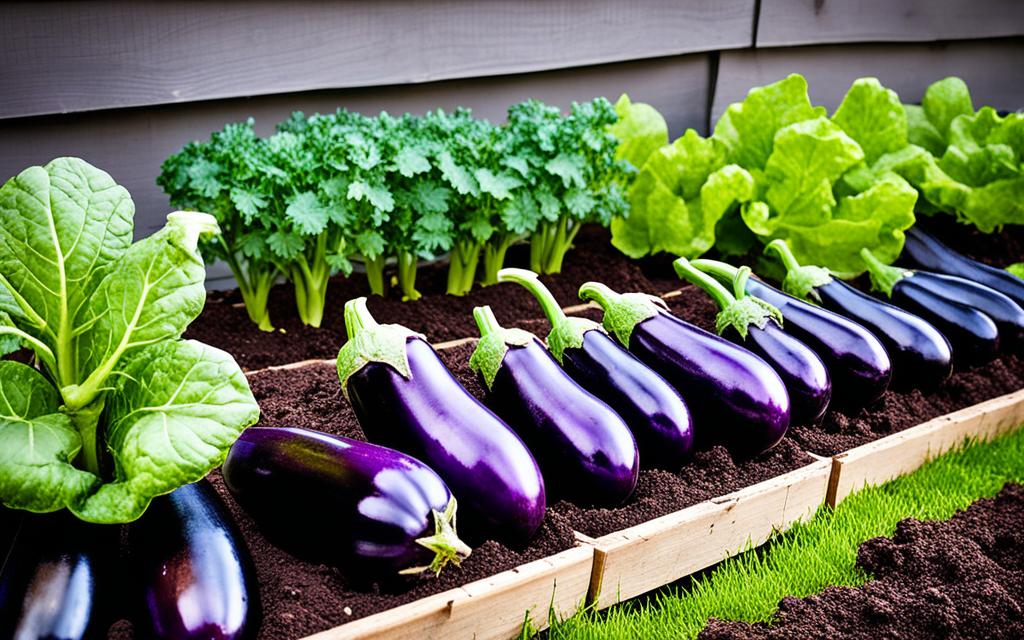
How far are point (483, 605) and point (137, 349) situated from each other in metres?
0.81

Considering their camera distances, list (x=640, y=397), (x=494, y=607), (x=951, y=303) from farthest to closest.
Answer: (x=951, y=303) → (x=640, y=397) → (x=494, y=607)

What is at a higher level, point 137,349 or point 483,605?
point 137,349

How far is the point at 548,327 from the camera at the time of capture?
3.06 metres

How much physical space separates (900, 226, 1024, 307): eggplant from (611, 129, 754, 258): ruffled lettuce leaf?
0.79 meters

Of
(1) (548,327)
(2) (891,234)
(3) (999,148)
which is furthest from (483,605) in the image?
(3) (999,148)

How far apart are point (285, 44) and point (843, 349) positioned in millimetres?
2189

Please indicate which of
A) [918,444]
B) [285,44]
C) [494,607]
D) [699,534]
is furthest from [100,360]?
[918,444]

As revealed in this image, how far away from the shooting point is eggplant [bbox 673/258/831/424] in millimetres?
2568

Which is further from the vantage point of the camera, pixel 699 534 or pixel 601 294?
pixel 601 294

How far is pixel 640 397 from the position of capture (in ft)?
7.54

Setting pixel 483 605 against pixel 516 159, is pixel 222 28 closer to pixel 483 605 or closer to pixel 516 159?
pixel 516 159

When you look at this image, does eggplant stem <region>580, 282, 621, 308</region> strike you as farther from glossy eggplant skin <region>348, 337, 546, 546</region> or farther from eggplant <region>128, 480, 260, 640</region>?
eggplant <region>128, 480, 260, 640</region>

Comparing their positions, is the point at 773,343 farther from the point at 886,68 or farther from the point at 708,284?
the point at 886,68

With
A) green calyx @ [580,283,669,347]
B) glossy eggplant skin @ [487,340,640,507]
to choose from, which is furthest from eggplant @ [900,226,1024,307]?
glossy eggplant skin @ [487,340,640,507]
